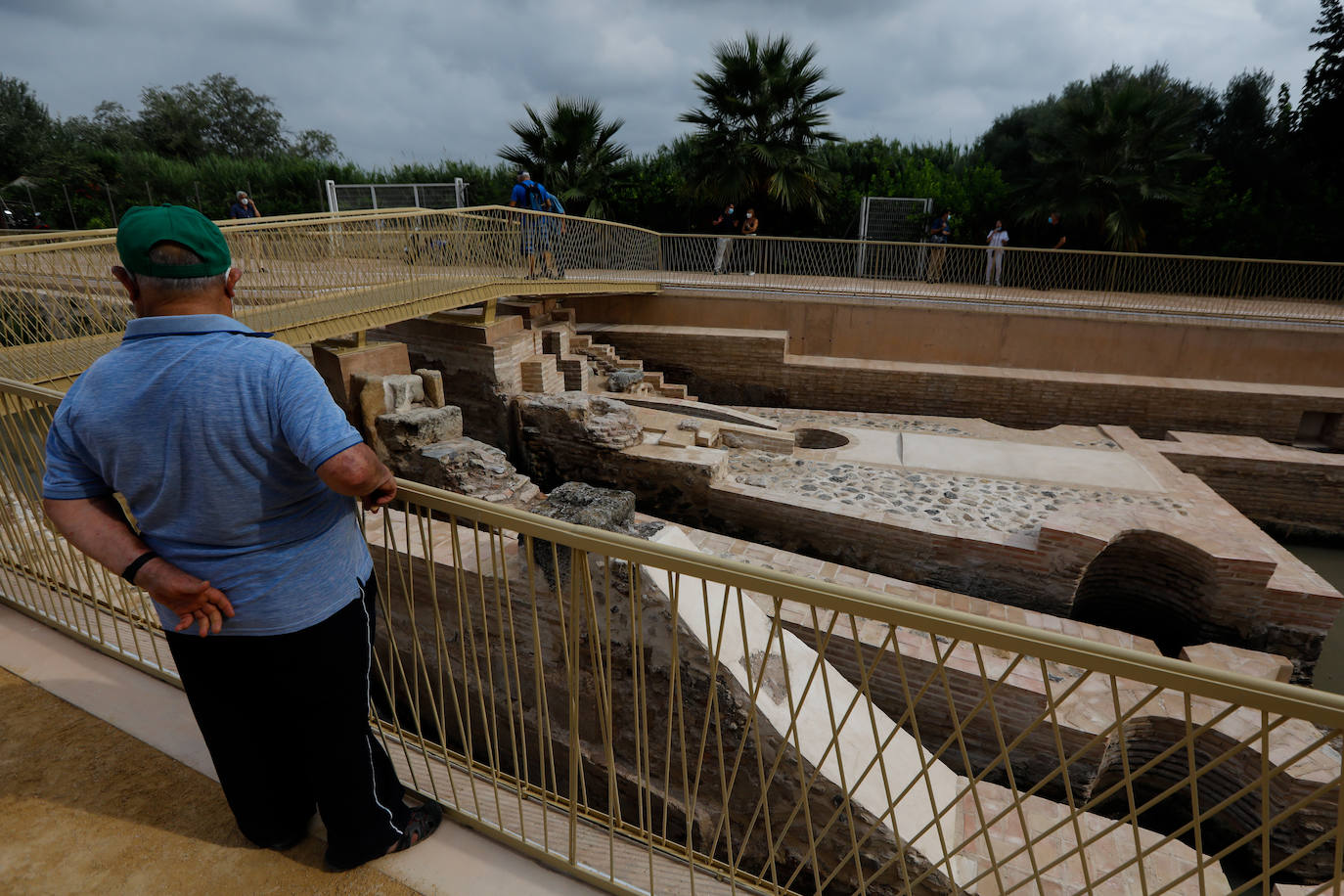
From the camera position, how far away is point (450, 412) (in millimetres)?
7004

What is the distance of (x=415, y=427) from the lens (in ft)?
21.9

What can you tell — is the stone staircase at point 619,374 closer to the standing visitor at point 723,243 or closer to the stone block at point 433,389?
the stone block at point 433,389

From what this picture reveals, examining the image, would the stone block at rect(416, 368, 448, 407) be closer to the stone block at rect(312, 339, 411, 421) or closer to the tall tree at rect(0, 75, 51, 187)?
the stone block at rect(312, 339, 411, 421)

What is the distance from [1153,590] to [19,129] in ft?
135

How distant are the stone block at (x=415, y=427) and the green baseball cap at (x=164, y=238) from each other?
549 centimetres

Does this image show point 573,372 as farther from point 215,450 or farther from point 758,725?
point 215,450

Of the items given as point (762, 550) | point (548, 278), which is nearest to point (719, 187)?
point (548, 278)

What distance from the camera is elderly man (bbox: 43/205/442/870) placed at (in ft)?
4.51

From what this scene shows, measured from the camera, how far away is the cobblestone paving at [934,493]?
21.7ft

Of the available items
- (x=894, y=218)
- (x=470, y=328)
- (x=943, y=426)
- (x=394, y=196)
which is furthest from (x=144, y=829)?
(x=394, y=196)

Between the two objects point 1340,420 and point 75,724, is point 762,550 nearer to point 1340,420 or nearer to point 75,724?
point 75,724

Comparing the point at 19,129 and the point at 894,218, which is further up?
the point at 19,129

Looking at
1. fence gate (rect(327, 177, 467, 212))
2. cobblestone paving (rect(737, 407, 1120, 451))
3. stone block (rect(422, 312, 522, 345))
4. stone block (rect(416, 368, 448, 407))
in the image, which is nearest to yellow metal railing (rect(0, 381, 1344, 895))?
stone block (rect(416, 368, 448, 407))

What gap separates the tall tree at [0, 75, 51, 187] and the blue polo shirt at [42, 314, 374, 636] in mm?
34174
